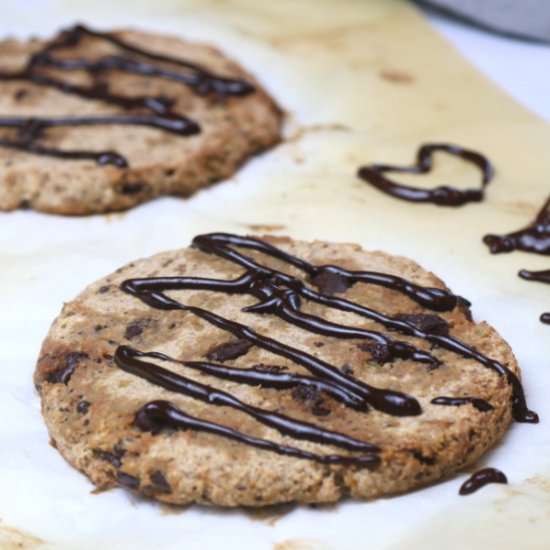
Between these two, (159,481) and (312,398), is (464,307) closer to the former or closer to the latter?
(312,398)

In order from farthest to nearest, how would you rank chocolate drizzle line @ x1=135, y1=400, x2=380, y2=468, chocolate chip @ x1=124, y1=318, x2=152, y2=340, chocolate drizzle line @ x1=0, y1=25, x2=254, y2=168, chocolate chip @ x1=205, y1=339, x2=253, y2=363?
chocolate drizzle line @ x1=0, y1=25, x2=254, y2=168 < chocolate chip @ x1=124, y1=318, x2=152, y2=340 < chocolate chip @ x1=205, y1=339, x2=253, y2=363 < chocolate drizzle line @ x1=135, y1=400, x2=380, y2=468

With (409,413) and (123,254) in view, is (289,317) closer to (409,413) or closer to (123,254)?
(409,413)

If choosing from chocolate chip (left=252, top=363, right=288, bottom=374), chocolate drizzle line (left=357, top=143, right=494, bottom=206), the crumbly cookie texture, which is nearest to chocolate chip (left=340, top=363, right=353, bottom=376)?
the crumbly cookie texture

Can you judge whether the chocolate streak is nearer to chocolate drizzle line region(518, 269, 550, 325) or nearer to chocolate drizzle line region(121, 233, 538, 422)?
chocolate drizzle line region(121, 233, 538, 422)

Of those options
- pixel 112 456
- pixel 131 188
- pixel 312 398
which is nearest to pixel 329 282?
pixel 312 398

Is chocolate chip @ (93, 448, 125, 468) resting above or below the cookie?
below

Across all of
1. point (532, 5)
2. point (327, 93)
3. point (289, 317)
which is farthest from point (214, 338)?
point (532, 5)

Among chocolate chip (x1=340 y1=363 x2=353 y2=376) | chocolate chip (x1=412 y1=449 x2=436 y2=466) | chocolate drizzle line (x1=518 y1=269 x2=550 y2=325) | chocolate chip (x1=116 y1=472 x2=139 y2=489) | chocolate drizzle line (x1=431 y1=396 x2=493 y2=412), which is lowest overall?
chocolate chip (x1=116 y1=472 x2=139 y2=489)
